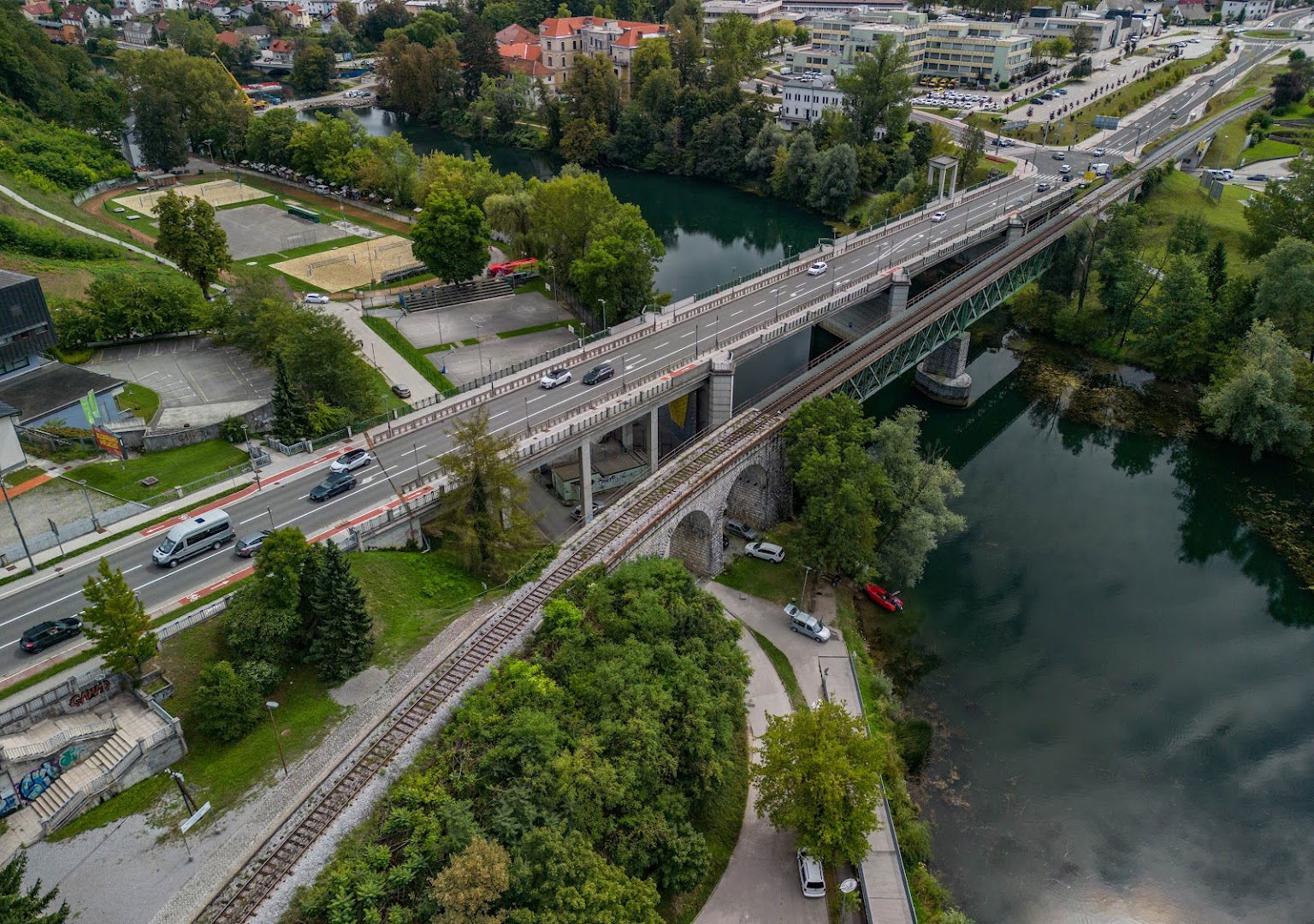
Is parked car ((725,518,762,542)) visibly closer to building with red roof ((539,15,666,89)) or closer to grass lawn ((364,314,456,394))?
grass lawn ((364,314,456,394))

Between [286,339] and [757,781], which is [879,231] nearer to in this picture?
[286,339]

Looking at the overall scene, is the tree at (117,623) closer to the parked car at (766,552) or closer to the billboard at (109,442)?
the billboard at (109,442)

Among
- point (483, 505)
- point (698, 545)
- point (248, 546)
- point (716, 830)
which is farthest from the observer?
point (698, 545)

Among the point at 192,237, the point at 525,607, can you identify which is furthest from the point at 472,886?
the point at 192,237

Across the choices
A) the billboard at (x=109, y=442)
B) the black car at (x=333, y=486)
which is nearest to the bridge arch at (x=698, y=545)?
the black car at (x=333, y=486)

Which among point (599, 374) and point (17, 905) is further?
point (599, 374)

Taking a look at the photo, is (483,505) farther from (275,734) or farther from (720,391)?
(720,391)
